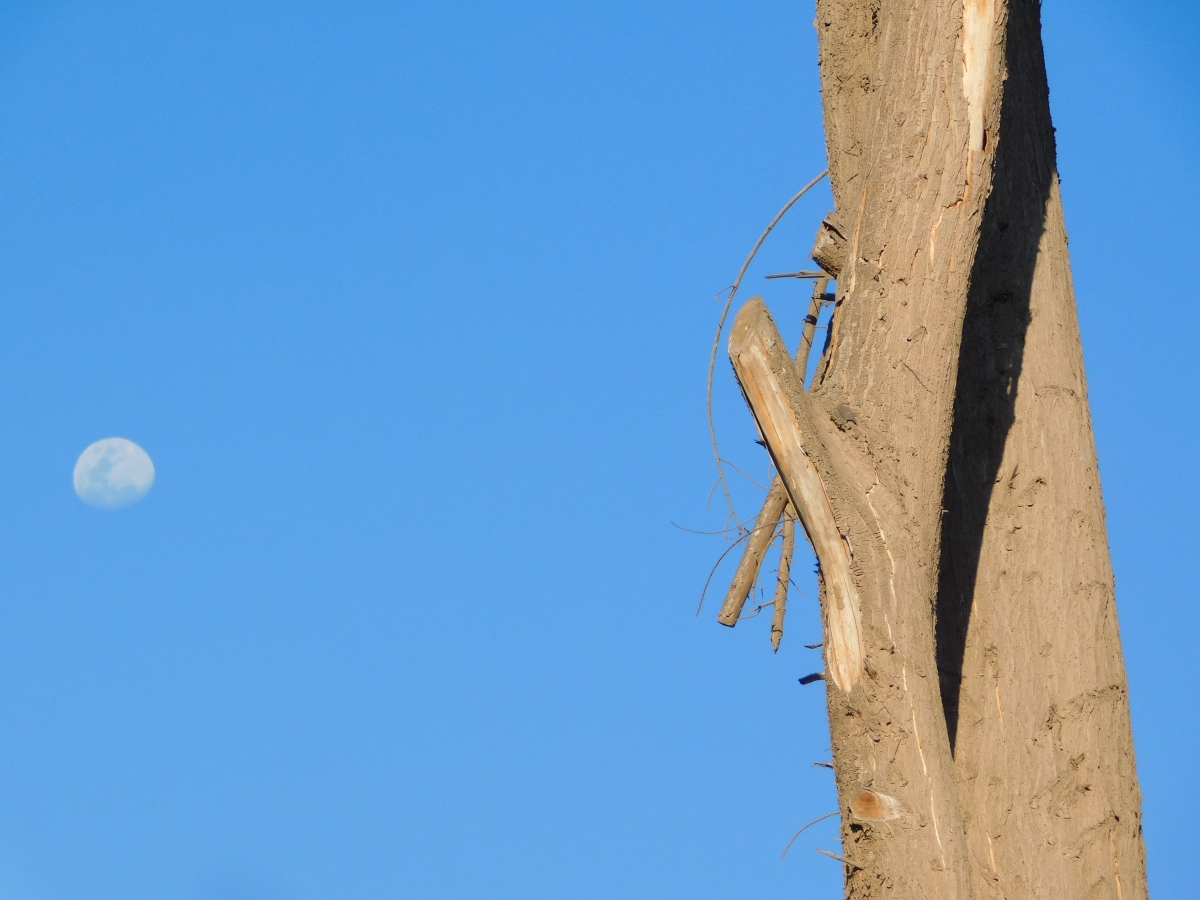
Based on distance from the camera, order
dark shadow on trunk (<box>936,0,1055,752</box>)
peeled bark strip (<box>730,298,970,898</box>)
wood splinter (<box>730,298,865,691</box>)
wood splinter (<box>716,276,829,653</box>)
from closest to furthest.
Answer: peeled bark strip (<box>730,298,970,898</box>)
wood splinter (<box>730,298,865,691</box>)
dark shadow on trunk (<box>936,0,1055,752</box>)
wood splinter (<box>716,276,829,653</box>)

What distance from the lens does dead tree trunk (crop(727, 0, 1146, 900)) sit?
8.78 feet

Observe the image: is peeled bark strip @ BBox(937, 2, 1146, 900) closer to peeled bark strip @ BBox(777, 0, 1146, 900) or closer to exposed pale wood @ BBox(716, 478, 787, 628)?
peeled bark strip @ BBox(777, 0, 1146, 900)

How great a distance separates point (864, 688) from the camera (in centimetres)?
267

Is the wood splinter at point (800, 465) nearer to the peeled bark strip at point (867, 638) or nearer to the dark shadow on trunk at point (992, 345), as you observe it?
the peeled bark strip at point (867, 638)

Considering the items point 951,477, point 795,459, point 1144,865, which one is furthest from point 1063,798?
point 795,459

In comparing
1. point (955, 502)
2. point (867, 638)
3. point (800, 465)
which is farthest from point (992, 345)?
point (867, 638)

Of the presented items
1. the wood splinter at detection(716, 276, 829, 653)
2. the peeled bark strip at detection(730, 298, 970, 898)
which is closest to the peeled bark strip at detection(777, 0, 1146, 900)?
the peeled bark strip at detection(730, 298, 970, 898)

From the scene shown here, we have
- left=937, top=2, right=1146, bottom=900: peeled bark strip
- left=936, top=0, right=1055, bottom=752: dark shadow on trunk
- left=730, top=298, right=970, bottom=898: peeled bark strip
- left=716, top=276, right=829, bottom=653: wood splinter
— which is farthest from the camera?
left=716, top=276, right=829, bottom=653: wood splinter

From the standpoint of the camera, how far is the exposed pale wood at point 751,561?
3.46m

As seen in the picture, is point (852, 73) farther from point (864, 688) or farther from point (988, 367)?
point (864, 688)

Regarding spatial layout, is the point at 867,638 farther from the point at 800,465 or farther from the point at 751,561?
the point at 751,561

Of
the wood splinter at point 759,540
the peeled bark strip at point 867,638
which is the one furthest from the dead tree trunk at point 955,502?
the wood splinter at point 759,540

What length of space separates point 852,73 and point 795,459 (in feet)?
4.94

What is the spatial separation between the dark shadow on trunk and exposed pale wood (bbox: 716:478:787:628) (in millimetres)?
523
